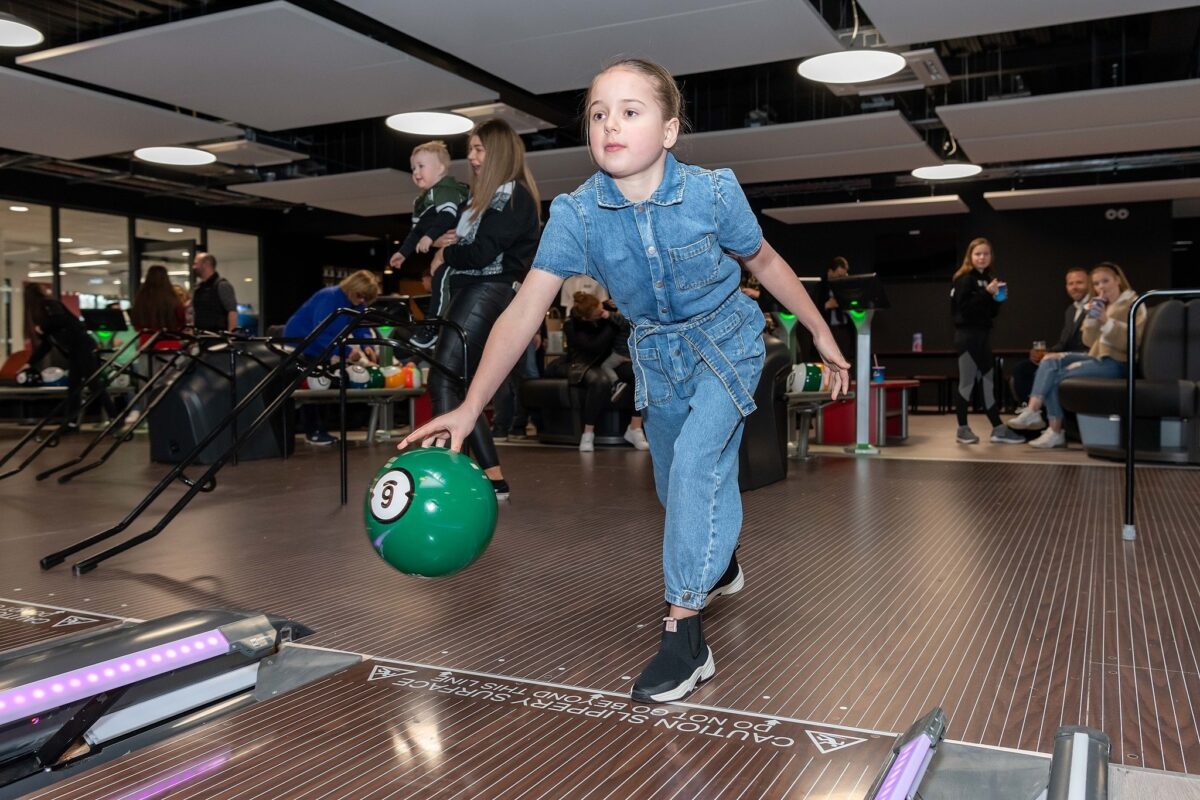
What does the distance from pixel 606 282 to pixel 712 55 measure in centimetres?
704

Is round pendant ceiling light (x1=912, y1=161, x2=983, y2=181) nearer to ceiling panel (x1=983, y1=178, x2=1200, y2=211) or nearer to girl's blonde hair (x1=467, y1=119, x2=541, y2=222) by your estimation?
ceiling panel (x1=983, y1=178, x2=1200, y2=211)

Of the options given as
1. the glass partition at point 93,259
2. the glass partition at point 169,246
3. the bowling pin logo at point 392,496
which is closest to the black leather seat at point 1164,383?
the bowling pin logo at point 392,496

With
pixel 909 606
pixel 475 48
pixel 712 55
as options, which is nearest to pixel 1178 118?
pixel 712 55

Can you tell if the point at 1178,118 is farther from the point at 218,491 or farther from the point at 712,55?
the point at 218,491

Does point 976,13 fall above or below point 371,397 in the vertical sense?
above

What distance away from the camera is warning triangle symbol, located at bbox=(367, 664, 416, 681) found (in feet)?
6.67

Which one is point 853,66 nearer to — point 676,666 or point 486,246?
point 486,246

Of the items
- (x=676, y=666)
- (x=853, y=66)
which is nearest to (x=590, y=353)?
(x=853, y=66)

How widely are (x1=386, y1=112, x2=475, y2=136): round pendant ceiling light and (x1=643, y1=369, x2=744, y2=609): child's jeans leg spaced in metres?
8.88

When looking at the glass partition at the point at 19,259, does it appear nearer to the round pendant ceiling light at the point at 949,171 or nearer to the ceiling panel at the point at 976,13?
the ceiling panel at the point at 976,13

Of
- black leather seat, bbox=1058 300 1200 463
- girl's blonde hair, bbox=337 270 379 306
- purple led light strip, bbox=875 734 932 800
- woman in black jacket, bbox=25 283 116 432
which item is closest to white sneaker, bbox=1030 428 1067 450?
black leather seat, bbox=1058 300 1200 463

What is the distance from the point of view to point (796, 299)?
2.23m

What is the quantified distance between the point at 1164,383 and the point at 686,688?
18.2 ft

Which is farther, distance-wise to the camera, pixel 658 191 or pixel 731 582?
pixel 731 582
